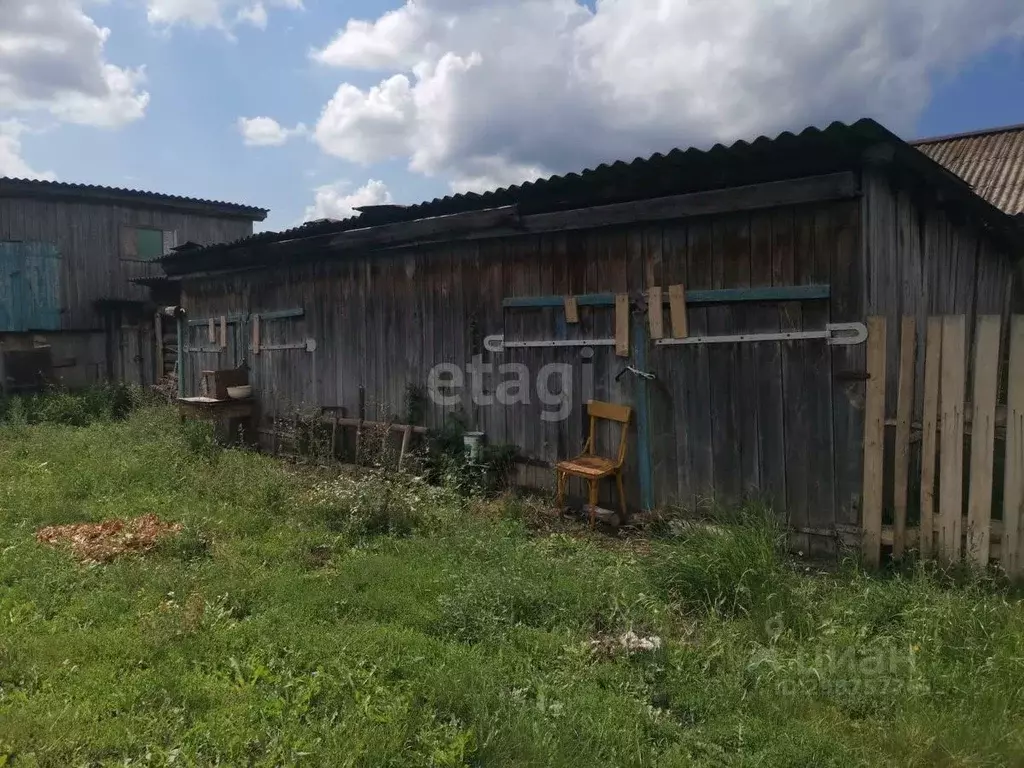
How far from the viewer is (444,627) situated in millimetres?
4055

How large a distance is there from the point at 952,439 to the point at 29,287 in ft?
56.6

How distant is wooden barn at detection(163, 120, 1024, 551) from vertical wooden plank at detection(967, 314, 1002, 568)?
2.39 ft

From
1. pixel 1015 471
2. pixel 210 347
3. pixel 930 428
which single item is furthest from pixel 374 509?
pixel 210 347

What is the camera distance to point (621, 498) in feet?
20.4

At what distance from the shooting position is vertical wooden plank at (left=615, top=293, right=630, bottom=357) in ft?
20.3

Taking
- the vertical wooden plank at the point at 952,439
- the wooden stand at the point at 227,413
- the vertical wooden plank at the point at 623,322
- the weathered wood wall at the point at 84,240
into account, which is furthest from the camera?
the weathered wood wall at the point at 84,240

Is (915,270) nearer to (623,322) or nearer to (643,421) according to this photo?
(623,322)

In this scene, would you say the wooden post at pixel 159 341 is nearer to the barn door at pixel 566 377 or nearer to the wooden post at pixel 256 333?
the wooden post at pixel 256 333

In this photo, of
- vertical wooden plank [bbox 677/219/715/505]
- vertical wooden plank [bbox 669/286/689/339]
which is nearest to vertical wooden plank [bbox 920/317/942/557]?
vertical wooden plank [bbox 677/219/715/505]

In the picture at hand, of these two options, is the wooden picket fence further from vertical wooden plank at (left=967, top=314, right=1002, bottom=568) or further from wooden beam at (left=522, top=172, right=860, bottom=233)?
wooden beam at (left=522, top=172, right=860, bottom=233)

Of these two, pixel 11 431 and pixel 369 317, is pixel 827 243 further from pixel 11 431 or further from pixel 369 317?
pixel 11 431

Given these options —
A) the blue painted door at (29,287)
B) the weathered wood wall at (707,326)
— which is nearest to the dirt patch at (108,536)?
the weathered wood wall at (707,326)

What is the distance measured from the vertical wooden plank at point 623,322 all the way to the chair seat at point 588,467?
3.19 feet

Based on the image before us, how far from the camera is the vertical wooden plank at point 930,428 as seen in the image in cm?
450
